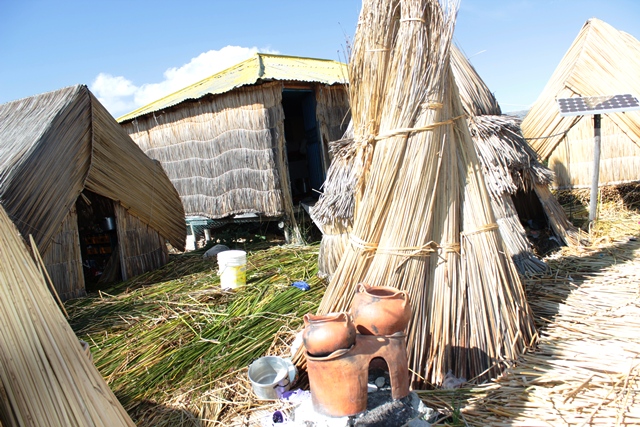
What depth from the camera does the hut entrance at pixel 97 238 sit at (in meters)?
6.17

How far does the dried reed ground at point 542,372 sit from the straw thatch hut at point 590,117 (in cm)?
332

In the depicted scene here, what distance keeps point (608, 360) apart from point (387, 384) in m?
1.23

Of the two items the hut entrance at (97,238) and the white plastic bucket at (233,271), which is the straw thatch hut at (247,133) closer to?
the white plastic bucket at (233,271)

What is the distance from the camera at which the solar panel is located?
542 centimetres

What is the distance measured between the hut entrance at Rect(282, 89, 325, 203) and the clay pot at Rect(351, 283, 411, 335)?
202 inches

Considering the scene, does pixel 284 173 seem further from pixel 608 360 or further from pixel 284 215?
pixel 608 360

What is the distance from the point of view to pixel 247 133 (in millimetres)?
6891

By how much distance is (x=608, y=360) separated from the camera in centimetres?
242

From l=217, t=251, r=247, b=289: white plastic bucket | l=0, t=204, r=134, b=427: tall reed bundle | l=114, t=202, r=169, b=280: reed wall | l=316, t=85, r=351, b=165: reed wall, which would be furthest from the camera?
l=316, t=85, r=351, b=165: reed wall

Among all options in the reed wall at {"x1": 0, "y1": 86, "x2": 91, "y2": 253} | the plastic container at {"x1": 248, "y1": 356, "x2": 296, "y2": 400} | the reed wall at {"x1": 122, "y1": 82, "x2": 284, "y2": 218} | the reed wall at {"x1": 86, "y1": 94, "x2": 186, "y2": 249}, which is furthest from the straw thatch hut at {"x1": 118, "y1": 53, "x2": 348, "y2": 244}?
the plastic container at {"x1": 248, "y1": 356, "x2": 296, "y2": 400}

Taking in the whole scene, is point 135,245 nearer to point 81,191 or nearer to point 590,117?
point 81,191

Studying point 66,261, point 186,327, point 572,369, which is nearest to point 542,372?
point 572,369

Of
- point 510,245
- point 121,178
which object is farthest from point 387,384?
point 121,178

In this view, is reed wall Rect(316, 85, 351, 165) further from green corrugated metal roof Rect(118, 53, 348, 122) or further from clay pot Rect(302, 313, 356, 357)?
clay pot Rect(302, 313, 356, 357)
